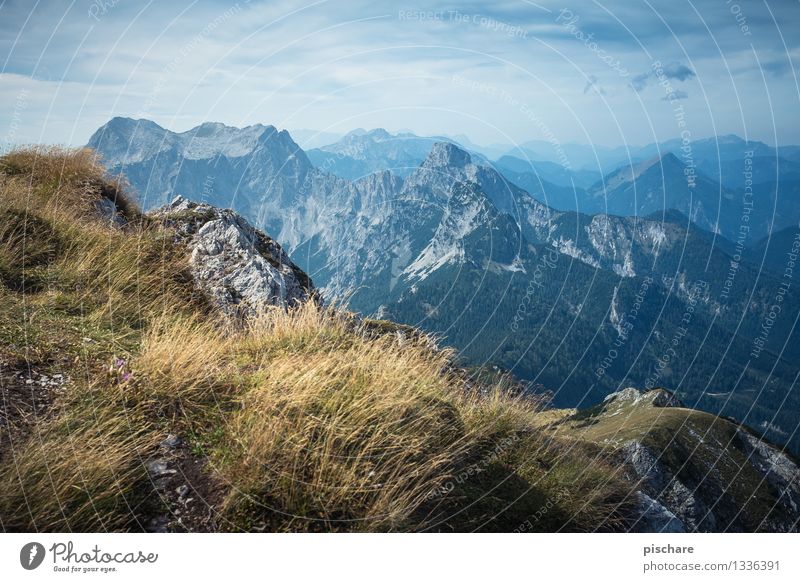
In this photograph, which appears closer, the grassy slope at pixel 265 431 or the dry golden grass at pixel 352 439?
the grassy slope at pixel 265 431

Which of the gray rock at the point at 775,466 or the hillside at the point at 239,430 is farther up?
the hillside at the point at 239,430

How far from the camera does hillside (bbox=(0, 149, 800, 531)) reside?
18.1 ft

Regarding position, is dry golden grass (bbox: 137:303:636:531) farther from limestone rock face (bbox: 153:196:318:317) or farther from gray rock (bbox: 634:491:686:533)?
limestone rock face (bbox: 153:196:318:317)

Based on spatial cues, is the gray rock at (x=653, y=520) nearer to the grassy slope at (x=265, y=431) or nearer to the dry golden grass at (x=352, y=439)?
the grassy slope at (x=265, y=431)

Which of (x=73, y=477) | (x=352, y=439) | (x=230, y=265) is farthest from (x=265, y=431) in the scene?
(x=230, y=265)

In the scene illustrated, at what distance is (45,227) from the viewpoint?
12367 millimetres

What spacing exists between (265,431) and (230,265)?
1130 cm

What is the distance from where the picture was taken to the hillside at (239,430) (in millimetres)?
5527

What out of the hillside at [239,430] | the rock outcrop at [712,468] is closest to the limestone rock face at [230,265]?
the hillside at [239,430]

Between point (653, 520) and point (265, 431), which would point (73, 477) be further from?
point (653, 520)

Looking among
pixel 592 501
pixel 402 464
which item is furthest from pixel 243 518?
pixel 592 501

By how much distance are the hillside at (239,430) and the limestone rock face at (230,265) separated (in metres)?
2.27

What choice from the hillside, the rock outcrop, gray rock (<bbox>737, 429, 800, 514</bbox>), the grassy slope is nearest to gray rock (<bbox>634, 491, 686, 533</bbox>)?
the hillside

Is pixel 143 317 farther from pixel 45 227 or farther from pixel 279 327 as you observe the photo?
pixel 45 227
